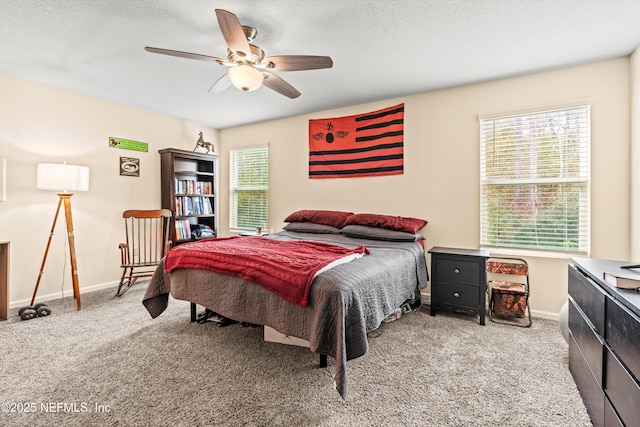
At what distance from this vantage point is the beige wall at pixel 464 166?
262cm

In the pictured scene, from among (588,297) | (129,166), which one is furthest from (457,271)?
(129,166)

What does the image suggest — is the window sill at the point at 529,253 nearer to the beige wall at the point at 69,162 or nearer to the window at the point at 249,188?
the window at the point at 249,188

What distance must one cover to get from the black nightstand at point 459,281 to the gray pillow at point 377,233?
0.93 ft

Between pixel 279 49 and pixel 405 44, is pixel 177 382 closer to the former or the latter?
pixel 279 49

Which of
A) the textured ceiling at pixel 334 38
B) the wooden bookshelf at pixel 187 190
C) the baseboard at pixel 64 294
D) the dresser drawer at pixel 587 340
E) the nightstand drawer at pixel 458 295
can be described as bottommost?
the baseboard at pixel 64 294

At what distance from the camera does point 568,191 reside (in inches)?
110

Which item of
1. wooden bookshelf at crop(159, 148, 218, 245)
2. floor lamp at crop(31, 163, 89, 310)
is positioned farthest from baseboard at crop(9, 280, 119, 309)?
wooden bookshelf at crop(159, 148, 218, 245)

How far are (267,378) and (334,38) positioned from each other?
250 centimetres

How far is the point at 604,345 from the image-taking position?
4.32 feet

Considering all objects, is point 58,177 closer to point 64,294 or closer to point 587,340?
point 64,294

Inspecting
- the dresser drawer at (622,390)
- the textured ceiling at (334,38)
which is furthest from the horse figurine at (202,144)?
the dresser drawer at (622,390)

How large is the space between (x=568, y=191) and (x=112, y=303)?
Result: 477cm

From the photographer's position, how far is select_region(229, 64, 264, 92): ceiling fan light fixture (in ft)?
6.79

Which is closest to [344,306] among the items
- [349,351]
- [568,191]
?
[349,351]
